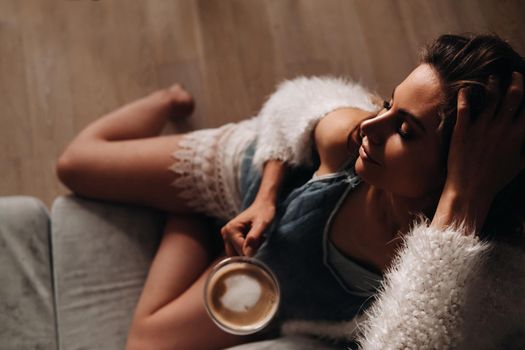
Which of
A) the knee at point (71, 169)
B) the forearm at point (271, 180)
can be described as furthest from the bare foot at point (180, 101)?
the forearm at point (271, 180)

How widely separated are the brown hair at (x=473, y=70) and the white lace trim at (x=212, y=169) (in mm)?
A: 597

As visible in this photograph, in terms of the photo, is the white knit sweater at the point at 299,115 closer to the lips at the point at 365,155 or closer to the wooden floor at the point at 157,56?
the lips at the point at 365,155

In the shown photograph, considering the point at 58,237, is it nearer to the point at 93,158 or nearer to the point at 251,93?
the point at 93,158

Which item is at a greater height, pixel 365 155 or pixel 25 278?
pixel 365 155

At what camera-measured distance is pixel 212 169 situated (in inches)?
50.5

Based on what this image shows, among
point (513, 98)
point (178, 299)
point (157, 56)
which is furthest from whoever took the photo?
point (157, 56)

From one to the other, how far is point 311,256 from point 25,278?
2.61ft

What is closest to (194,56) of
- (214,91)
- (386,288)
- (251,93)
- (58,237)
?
(214,91)

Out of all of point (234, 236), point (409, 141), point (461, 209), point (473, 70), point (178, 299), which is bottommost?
point (178, 299)

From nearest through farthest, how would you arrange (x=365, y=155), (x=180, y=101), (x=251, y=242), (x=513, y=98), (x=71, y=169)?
(x=513, y=98), (x=365, y=155), (x=251, y=242), (x=71, y=169), (x=180, y=101)

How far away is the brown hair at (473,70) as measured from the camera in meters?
0.76

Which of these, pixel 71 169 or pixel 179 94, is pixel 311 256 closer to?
pixel 71 169

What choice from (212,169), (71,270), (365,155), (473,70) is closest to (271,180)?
(212,169)

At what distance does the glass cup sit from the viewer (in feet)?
3.33
